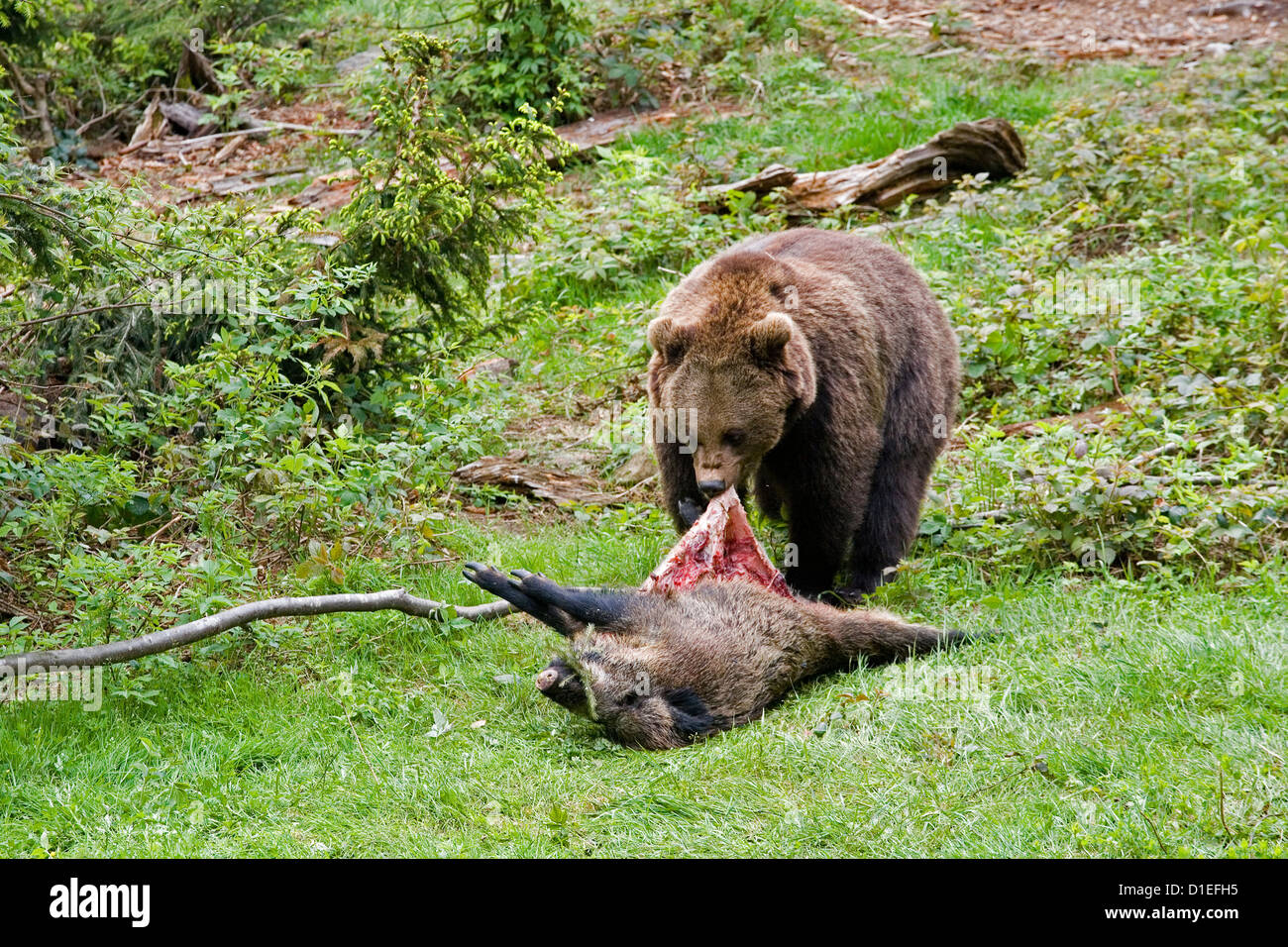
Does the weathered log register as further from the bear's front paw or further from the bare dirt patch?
the bear's front paw

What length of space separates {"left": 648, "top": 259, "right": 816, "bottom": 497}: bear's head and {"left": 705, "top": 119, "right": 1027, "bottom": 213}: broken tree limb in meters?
5.52

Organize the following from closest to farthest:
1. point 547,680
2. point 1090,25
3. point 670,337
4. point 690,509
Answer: point 547,680, point 670,337, point 690,509, point 1090,25

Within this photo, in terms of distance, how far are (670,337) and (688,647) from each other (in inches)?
69.0

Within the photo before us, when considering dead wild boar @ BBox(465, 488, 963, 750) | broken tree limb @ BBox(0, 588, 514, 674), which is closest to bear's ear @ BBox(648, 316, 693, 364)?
dead wild boar @ BBox(465, 488, 963, 750)

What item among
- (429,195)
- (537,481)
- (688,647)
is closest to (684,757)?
(688,647)

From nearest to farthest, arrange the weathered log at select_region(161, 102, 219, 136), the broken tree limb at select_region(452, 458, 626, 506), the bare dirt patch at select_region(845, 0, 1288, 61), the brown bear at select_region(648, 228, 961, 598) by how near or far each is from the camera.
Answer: the brown bear at select_region(648, 228, 961, 598) → the broken tree limb at select_region(452, 458, 626, 506) → the weathered log at select_region(161, 102, 219, 136) → the bare dirt patch at select_region(845, 0, 1288, 61)

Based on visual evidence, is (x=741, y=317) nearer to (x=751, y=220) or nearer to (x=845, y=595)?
(x=845, y=595)

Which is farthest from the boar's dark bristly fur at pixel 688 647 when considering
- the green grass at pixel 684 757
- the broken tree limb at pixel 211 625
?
the broken tree limb at pixel 211 625

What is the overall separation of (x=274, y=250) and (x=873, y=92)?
8655mm

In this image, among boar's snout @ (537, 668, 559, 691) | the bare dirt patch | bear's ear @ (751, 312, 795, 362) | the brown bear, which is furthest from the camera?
the bare dirt patch

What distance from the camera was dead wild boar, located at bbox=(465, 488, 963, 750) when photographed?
4.95m

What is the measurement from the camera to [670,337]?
20.6ft

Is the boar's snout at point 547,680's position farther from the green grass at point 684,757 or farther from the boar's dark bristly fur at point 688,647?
the green grass at point 684,757

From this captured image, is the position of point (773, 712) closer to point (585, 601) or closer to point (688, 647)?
point (688, 647)
